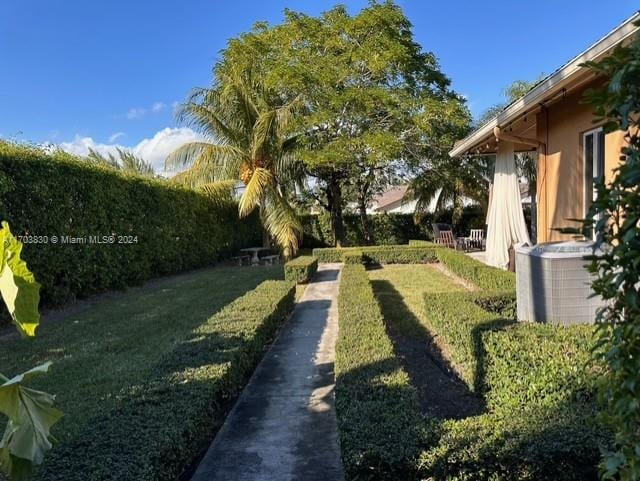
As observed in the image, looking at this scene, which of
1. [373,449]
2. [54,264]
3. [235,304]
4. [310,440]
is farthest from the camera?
Result: [54,264]

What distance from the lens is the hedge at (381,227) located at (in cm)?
2398

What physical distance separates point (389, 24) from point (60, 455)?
18385 millimetres

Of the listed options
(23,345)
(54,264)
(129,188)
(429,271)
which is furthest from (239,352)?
(429,271)

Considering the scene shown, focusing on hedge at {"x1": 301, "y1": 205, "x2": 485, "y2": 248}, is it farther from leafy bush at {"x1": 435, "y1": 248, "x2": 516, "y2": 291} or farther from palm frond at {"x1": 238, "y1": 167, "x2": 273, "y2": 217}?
leafy bush at {"x1": 435, "y1": 248, "x2": 516, "y2": 291}

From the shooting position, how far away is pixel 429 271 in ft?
44.8

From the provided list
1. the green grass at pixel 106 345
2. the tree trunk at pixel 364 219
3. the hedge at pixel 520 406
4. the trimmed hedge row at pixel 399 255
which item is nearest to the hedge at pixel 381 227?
the tree trunk at pixel 364 219

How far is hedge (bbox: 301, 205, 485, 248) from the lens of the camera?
944 inches

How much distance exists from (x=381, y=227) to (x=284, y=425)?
2095cm

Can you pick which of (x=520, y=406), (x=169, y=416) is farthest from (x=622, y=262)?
(x=169, y=416)

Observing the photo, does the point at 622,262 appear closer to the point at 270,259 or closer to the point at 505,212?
the point at 505,212

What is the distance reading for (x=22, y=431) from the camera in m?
1.10

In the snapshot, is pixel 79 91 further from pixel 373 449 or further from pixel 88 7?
pixel 373 449

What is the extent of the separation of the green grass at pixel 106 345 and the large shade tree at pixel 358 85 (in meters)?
8.84

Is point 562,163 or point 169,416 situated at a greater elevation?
point 562,163
